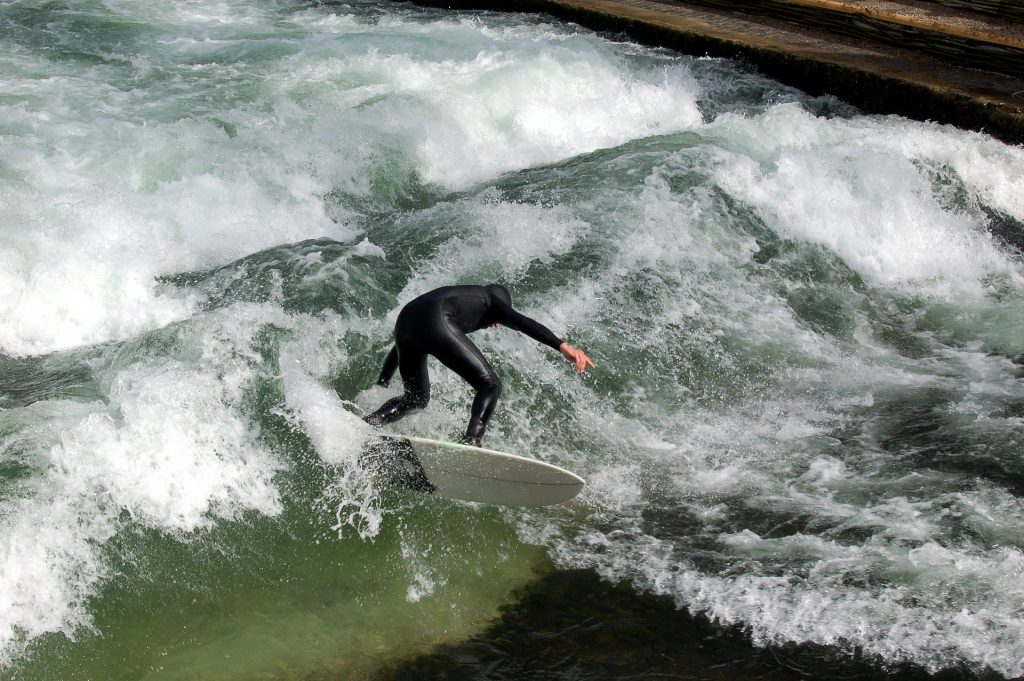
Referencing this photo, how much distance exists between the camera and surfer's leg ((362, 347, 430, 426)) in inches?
214

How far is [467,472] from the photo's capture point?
16.6 ft

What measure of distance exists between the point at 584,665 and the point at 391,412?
6.22 ft

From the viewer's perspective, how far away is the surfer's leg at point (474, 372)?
521 cm

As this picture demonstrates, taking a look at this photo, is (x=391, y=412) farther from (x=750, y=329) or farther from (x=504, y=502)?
(x=750, y=329)

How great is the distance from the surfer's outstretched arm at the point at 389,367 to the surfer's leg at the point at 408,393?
47mm

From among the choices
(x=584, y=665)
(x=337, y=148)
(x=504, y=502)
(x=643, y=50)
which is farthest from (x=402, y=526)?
(x=643, y=50)

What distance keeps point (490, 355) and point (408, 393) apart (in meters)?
1.10

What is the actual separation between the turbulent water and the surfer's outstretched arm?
31 cm

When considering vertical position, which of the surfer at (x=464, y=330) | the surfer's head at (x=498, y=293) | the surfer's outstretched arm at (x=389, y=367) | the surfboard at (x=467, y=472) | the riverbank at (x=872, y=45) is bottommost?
the surfboard at (x=467, y=472)

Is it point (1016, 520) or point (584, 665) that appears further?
point (1016, 520)

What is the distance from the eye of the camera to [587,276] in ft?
24.0

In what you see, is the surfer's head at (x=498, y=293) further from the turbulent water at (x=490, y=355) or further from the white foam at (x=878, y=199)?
the white foam at (x=878, y=199)

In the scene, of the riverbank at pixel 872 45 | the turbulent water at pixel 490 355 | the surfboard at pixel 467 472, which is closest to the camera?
the turbulent water at pixel 490 355

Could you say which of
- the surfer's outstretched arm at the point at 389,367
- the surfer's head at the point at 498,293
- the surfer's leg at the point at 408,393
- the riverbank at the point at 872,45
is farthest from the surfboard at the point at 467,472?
the riverbank at the point at 872,45
